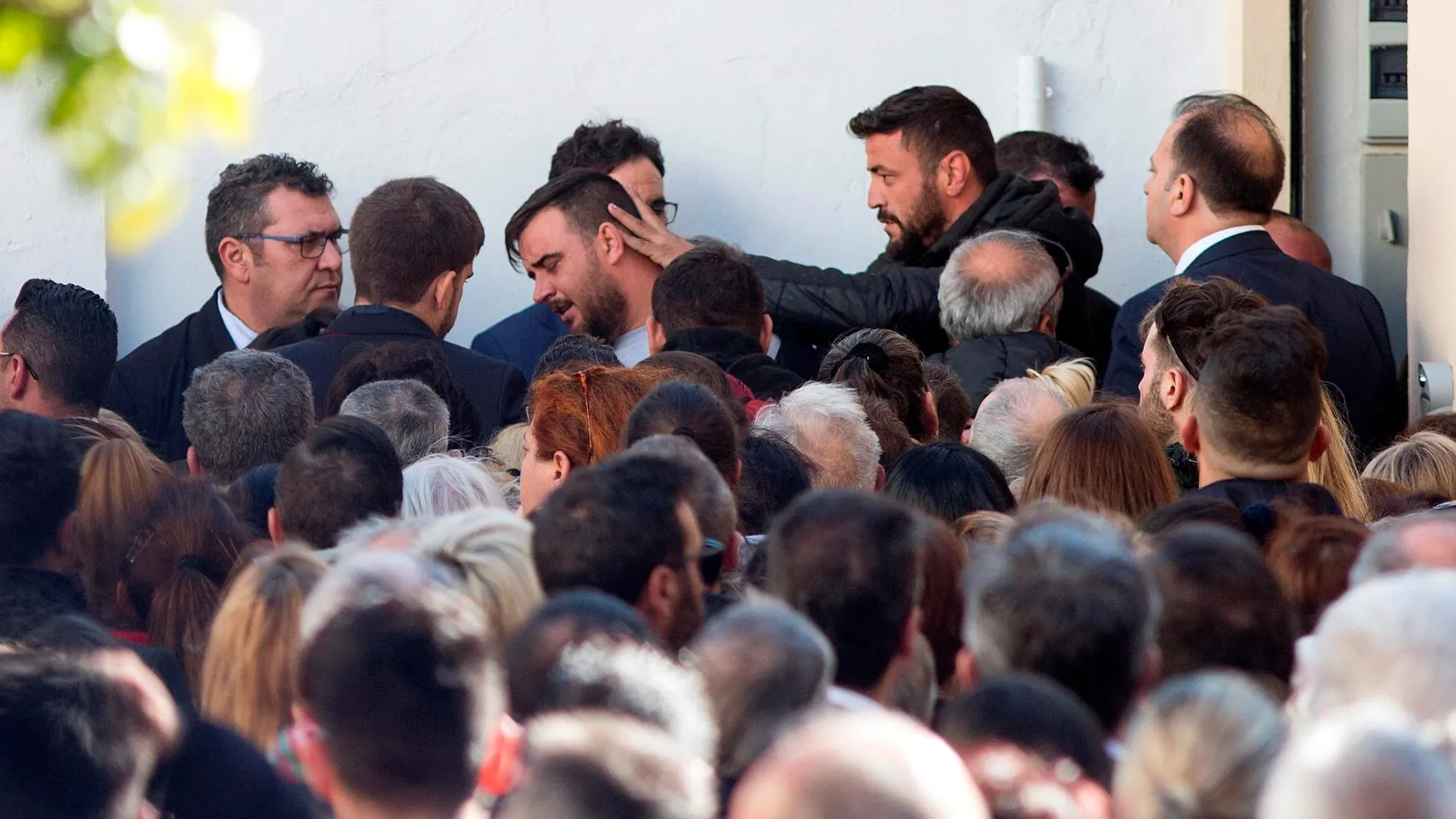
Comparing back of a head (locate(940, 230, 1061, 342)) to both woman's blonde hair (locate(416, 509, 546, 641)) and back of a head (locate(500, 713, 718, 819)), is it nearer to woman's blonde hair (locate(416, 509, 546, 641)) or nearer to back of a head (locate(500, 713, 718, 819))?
woman's blonde hair (locate(416, 509, 546, 641))

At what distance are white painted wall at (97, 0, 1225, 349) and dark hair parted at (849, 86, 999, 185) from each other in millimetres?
782

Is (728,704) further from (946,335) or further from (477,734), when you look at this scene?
(946,335)

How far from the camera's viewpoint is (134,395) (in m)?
5.67

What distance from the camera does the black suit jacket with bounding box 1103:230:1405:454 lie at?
5.09 metres

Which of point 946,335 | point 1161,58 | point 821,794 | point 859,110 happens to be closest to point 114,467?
point 821,794

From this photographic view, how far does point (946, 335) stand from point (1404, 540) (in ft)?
10.8

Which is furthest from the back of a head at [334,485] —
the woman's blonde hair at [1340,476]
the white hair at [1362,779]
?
the white hair at [1362,779]

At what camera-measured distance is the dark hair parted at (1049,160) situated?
6473 mm

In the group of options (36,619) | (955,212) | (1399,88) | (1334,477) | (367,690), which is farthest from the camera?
(1399,88)

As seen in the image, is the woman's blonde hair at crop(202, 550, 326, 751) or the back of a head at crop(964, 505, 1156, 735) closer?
the back of a head at crop(964, 505, 1156, 735)

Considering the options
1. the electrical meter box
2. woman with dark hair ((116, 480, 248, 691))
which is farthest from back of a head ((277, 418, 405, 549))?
the electrical meter box

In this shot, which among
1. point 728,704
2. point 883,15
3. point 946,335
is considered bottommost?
point 946,335

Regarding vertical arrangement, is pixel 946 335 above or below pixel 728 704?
below

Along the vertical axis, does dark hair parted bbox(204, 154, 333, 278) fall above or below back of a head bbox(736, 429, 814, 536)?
above
